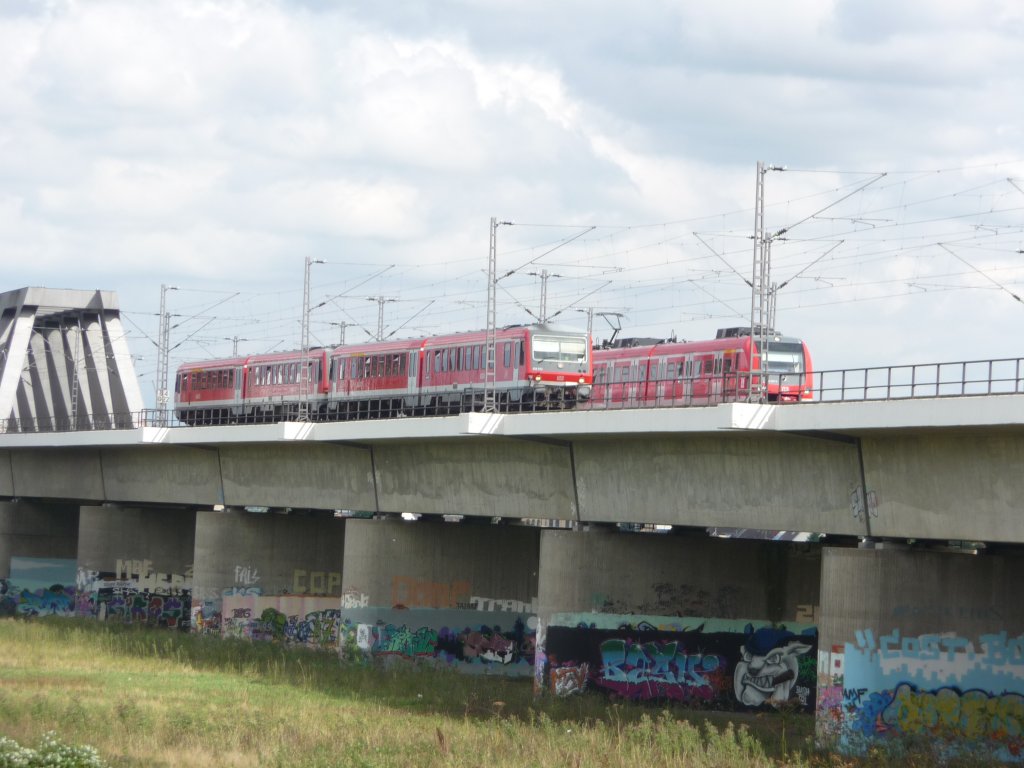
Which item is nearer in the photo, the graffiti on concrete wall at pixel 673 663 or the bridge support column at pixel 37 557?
the graffiti on concrete wall at pixel 673 663

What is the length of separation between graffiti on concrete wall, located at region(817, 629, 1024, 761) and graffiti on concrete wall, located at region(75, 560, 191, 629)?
39890 mm

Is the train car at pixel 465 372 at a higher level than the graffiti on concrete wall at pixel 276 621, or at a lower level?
higher

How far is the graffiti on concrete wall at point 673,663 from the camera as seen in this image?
4141cm

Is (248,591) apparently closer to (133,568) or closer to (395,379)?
(395,379)

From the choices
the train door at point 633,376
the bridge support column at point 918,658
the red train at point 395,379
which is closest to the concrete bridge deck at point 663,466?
the bridge support column at point 918,658

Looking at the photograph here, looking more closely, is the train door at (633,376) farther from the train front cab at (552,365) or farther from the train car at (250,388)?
the train car at (250,388)

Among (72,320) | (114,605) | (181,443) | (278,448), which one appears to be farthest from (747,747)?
(72,320)

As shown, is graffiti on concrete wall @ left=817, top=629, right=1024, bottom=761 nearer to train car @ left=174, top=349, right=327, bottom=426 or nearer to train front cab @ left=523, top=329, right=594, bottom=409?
train front cab @ left=523, top=329, right=594, bottom=409

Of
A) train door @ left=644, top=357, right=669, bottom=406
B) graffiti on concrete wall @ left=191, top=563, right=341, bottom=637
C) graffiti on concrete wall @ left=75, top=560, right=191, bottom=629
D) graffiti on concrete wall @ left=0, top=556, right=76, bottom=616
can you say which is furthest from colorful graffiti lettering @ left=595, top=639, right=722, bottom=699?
graffiti on concrete wall @ left=0, top=556, right=76, bottom=616

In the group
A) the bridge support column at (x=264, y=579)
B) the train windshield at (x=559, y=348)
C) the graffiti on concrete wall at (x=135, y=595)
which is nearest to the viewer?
the train windshield at (x=559, y=348)

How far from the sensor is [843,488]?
33.8 m

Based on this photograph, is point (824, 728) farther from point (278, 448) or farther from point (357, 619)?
point (278, 448)

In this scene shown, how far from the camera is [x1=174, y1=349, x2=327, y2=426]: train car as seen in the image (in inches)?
2571

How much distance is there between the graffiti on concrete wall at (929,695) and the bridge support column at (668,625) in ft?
30.6
